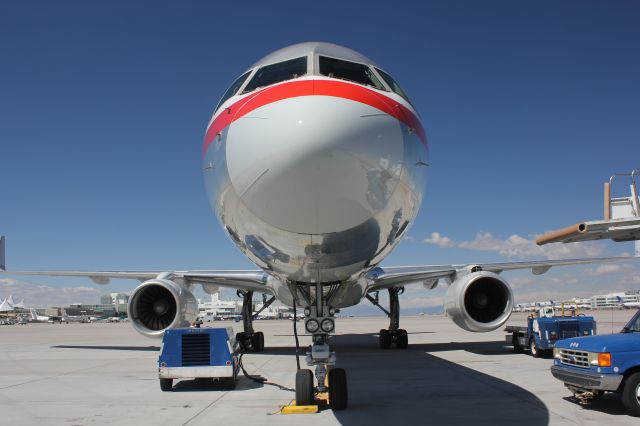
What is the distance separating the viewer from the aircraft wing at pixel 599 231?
5.52 metres

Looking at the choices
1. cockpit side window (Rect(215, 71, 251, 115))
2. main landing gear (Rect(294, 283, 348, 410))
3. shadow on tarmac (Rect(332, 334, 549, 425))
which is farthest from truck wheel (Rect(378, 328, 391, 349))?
cockpit side window (Rect(215, 71, 251, 115))

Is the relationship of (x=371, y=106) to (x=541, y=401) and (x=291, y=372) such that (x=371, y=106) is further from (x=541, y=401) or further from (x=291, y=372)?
(x=291, y=372)

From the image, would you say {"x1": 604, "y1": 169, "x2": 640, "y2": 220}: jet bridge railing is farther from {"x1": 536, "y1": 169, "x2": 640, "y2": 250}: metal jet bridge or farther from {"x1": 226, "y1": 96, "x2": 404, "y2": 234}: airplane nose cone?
{"x1": 226, "y1": 96, "x2": 404, "y2": 234}: airplane nose cone

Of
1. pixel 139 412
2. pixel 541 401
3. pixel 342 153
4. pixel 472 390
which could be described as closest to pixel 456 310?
pixel 472 390

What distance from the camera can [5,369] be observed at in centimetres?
1259

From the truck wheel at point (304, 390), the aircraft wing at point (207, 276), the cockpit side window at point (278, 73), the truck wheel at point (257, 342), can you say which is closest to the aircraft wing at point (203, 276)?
the aircraft wing at point (207, 276)

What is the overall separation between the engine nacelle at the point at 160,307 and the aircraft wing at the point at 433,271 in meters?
3.92

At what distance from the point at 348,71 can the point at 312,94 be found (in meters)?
0.94

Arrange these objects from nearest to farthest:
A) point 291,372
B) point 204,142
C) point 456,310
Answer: point 204,142 < point 456,310 < point 291,372

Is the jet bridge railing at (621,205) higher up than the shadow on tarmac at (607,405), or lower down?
higher up

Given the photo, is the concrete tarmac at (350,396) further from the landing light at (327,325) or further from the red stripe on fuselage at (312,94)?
the red stripe on fuselage at (312,94)

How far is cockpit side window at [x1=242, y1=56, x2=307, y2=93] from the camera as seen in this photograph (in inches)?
198

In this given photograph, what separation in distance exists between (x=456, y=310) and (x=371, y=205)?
5418mm

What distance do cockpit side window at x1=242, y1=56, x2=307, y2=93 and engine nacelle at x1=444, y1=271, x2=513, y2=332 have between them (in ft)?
18.9
